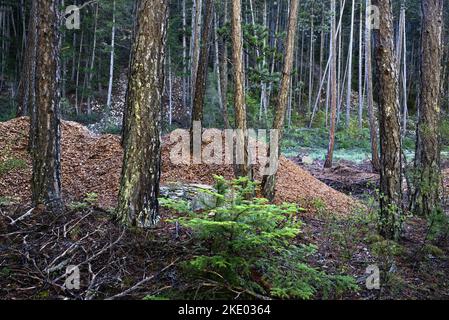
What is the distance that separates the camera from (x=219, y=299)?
4.09 metres

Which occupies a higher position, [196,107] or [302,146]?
[196,107]

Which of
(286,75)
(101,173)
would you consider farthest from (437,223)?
(101,173)

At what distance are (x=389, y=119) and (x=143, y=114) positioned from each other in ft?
11.9

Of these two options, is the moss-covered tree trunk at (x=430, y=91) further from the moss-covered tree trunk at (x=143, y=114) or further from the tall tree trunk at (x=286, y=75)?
the moss-covered tree trunk at (x=143, y=114)

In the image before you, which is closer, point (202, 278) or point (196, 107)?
point (202, 278)

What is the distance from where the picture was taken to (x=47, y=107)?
6273 mm

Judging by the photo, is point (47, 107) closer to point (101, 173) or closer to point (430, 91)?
point (101, 173)

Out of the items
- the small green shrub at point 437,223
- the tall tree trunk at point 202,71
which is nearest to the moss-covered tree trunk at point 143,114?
the small green shrub at point 437,223

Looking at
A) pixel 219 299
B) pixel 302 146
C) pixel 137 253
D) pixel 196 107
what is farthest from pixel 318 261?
Answer: pixel 302 146

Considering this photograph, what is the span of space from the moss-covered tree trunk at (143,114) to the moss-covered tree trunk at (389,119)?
3210 millimetres

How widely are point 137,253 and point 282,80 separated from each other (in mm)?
4861

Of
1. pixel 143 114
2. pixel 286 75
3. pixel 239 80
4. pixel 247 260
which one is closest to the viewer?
pixel 247 260

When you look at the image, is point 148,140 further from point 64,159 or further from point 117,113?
point 117,113

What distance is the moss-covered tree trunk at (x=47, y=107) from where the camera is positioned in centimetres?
618
